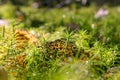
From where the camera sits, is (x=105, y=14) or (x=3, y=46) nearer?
(x=3, y=46)

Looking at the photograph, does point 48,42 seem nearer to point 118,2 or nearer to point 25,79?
point 25,79

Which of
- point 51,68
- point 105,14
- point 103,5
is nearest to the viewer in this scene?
point 51,68

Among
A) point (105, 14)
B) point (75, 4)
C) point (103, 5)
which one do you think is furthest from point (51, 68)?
point (103, 5)

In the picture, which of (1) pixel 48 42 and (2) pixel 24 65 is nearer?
(2) pixel 24 65

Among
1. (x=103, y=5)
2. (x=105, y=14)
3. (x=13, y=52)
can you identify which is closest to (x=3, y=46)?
(x=13, y=52)

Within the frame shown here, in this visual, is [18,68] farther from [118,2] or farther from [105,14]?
[118,2]

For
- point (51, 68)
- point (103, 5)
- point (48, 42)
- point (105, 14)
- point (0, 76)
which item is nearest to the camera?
point (0, 76)

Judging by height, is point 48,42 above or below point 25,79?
above

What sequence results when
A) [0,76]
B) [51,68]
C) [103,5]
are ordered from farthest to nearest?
1. [103,5]
2. [51,68]
3. [0,76]

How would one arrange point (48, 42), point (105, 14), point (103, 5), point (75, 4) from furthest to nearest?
point (103, 5) < point (75, 4) < point (105, 14) < point (48, 42)
